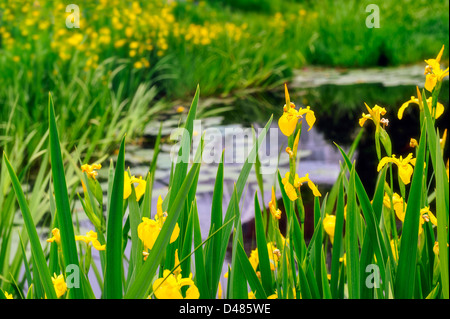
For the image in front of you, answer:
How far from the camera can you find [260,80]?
3471mm

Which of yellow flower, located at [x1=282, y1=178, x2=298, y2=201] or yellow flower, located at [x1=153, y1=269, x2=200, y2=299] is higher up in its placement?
yellow flower, located at [x1=282, y1=178, x2=298, y2=201]

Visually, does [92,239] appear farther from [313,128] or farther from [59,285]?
[313,128]

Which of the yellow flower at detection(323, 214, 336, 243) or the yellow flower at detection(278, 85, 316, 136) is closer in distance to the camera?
the yellow flower at detection(278, 85, 316, 136)

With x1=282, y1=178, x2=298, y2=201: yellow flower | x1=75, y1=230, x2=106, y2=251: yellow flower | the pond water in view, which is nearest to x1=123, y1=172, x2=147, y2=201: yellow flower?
x1=75, y1=230, x2=106, y2=251: yellow flower

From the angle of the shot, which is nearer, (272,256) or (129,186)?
(129,186)

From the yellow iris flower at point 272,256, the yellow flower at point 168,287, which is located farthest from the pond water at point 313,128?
the yellow flower at point 168,287

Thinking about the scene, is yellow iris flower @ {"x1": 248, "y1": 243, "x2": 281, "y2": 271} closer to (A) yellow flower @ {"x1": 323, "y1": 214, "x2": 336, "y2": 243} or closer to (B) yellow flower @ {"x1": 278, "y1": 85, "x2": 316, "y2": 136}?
(A) yellow flower @ {"x1": 323, "y1": 214, "x2": 336, "y2": 243}

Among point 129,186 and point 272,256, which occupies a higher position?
point 129,186

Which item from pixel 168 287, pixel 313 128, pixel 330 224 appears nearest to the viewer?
pixel 168 287

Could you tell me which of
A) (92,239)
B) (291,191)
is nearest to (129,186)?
(92,239)

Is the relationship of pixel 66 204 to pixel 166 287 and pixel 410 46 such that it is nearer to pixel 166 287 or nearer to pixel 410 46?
pixel 166 287

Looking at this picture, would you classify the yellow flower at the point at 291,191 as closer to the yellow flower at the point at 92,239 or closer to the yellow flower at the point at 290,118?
the yellow flower at the point at 290,118

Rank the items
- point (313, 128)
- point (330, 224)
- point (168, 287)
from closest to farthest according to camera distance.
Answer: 1. point (168, 287)
2. point (330, 224)
3. point (313, 128)
